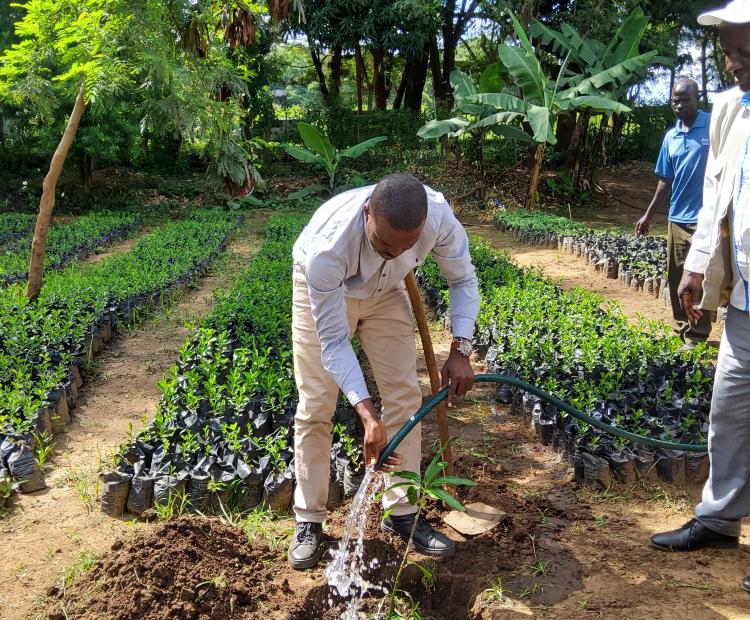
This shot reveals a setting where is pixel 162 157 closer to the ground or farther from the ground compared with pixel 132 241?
farther from the ground

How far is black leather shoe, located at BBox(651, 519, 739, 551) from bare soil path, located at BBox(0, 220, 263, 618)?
266 cm

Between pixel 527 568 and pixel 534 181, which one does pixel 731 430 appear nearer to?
pixel 527 568

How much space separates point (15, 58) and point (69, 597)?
5.59m

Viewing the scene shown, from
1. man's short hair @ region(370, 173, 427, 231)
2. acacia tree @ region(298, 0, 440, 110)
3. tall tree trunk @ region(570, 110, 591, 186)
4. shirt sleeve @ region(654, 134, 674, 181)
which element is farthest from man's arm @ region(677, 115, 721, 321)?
acacia tree @ region(298, 0, 440, 110)

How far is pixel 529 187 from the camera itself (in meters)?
14.8

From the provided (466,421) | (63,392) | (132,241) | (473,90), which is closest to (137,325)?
(63,392)

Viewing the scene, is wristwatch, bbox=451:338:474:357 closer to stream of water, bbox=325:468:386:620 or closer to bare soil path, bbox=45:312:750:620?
stream of water, bbox=325:468:386:620

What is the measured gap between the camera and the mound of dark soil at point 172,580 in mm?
2754

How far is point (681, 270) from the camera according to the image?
19.2ft

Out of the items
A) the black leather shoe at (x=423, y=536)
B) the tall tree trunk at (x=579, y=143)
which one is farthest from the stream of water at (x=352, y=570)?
the tall tree trunk at (x=579, y=143)

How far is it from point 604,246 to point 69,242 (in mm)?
8442

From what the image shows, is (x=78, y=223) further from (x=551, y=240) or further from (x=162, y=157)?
(x=551, y=240)

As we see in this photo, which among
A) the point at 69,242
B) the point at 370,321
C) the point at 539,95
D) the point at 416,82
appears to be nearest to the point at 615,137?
the point at 539,95

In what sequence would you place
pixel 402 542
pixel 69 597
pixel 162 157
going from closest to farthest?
pixel 69 597, pixel 402 542, pixel 162 157
